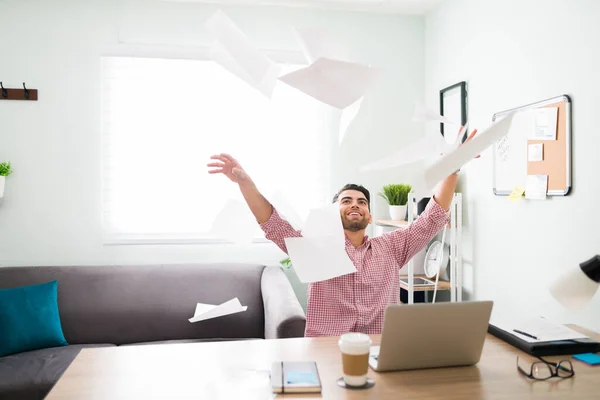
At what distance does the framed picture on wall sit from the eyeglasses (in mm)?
1928

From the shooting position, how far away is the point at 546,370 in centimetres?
129

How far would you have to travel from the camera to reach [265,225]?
6.44ft

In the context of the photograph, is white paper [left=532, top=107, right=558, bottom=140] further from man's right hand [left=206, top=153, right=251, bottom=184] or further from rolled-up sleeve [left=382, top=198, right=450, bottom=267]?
man's right hand [left=206, top=153, right=251, bottom=184]

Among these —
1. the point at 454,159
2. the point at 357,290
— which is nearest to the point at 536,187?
the point at 357,290

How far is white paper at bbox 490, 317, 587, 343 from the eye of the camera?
151 centimetres

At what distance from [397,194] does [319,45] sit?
235 cm

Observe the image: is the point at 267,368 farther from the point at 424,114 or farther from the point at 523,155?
the point at 523,155

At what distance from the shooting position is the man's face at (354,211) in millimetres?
2113

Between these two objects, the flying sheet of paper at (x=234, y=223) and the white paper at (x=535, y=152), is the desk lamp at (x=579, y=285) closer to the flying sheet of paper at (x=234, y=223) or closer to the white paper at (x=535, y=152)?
the flying sheet of paper at (x=234, y=223)

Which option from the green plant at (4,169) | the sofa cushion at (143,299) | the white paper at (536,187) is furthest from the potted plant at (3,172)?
the white paper at (536,187)

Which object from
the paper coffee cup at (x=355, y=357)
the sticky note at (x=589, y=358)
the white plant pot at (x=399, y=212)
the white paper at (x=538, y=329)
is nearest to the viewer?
the paper coffee cup at (x=355, y=357)

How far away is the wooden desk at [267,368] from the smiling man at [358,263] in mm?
412

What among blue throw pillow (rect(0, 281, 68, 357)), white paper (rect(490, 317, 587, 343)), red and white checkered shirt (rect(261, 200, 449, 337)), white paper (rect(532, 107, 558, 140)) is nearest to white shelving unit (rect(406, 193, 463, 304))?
white paper (rect(532, 107, 558, 140))

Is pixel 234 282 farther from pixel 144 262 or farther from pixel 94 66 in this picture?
pixel 94 66
